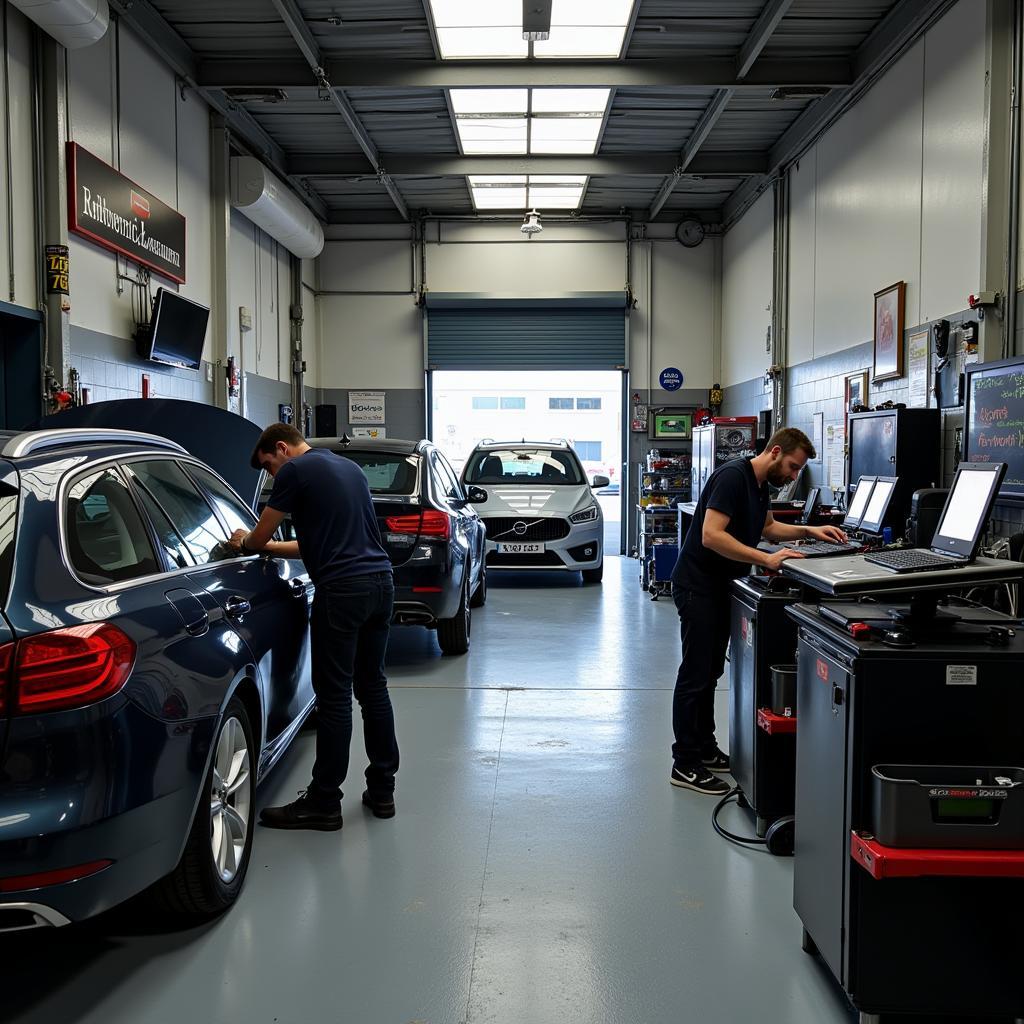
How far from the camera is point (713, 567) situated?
3.76 meters

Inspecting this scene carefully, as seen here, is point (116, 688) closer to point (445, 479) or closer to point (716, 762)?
point (716, 762)

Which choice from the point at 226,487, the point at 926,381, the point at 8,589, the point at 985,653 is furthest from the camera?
the point at 926,381

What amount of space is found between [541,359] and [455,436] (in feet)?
5.78

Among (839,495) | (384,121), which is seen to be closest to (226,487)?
(839,495)

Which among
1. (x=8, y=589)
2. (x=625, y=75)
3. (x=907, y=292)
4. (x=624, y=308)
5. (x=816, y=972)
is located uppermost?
(x=625, y=75)

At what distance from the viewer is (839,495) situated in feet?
25.9

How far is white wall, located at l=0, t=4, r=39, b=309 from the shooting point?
5.35 meters

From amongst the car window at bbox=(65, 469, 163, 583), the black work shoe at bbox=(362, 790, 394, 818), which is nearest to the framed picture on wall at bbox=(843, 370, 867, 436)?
the black work shoe at bbox=(362, 790, 394, 818)

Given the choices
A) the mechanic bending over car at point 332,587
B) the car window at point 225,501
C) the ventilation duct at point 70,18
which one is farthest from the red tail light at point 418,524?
the ventilation duct at point 70,18

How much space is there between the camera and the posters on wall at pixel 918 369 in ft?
21.4

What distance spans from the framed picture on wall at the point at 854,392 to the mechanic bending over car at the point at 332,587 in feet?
17.3

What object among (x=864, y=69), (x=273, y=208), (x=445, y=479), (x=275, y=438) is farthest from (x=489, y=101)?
(x=275, y=438)

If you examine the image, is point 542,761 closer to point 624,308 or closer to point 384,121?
point 384,121

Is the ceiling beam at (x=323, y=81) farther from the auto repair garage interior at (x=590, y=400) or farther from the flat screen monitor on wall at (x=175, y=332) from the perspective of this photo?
the flat screen monitor on wall at (x=175, y=332)
